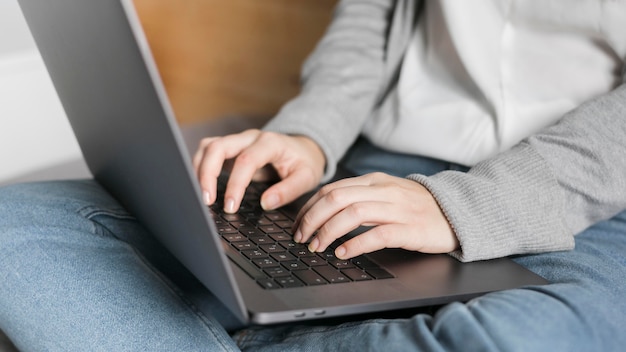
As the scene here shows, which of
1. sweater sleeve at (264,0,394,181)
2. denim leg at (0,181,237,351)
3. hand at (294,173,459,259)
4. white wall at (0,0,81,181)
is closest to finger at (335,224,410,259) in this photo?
hand at (294,173,459,259)

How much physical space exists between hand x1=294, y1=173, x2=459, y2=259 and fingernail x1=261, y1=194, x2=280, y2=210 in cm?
11

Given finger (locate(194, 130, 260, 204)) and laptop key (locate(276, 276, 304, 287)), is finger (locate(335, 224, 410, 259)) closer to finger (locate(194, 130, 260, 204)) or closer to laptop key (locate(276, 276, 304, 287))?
laptop key (locate(276, 276, 304, 287))

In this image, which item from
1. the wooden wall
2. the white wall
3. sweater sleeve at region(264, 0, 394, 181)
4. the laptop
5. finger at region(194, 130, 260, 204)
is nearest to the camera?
the laptop

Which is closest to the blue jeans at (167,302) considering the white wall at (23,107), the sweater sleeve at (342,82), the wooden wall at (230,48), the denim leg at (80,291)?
the denim leg at (80,291)

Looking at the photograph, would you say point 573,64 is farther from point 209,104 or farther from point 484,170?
point 209,104

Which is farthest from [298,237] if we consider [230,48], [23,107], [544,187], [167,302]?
[230,48]

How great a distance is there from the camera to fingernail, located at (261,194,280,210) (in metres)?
0.99

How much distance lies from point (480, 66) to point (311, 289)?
1.56ft

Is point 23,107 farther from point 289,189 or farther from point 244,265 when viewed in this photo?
point 244,265

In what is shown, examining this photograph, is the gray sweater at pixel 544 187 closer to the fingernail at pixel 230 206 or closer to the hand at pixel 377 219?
the hand at pixel 377 219

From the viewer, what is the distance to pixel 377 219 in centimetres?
85

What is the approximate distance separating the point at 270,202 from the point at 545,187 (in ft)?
1.00

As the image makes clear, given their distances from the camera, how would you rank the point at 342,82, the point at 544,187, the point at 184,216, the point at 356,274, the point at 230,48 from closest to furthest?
the point at 184,216 → the point at 356,274 → the point at 544,187 → the point at 342,82 → the point at 230,48

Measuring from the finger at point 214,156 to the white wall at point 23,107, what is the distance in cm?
56
